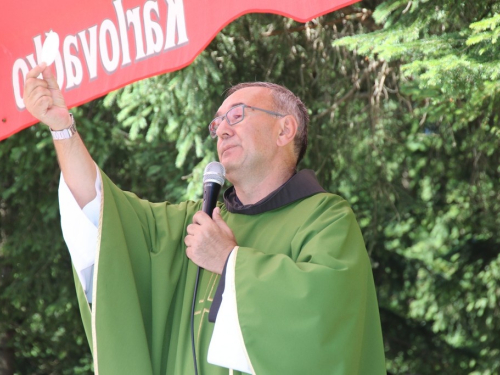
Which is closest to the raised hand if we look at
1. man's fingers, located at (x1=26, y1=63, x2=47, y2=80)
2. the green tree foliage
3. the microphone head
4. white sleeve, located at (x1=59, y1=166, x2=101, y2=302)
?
man's fingers, located at (x1=26, y1=63, x2=47, y2=80)

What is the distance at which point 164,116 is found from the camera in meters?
5.54

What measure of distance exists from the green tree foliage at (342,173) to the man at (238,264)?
5.13 feet

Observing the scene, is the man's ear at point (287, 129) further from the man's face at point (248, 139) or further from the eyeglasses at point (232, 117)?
the eyeglasses at point (232, 117)

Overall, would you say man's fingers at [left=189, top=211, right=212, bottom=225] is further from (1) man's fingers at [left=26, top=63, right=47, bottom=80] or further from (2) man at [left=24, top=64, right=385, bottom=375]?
(1) man's fingers at [left=26, top=63, right=47, bottom=80]

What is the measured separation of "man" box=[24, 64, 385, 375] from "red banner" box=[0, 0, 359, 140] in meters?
0.37

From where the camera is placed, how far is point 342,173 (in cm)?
614

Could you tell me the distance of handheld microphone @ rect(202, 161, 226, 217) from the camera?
244 centimetres

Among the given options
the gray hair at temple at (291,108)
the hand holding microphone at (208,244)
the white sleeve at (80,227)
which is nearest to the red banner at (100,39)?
the gray hair at temple at (291,108)

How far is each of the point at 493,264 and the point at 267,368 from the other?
5.10m

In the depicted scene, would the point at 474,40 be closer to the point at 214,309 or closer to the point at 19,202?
the point at 214,309

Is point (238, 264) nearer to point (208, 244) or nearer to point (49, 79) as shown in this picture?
point (208, 244)

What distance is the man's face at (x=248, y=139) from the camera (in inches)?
107

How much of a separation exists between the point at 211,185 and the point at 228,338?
20.5 inches

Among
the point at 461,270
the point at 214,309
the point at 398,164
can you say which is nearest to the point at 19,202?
the point at 398,164
